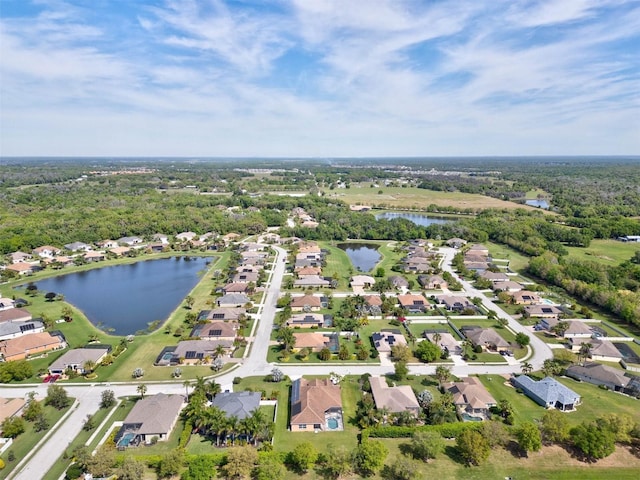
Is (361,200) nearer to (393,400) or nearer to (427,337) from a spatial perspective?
(427,337)

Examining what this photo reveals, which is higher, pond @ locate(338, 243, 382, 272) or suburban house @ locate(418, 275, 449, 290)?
suburban house @ locate(418, 275, 449, 290)

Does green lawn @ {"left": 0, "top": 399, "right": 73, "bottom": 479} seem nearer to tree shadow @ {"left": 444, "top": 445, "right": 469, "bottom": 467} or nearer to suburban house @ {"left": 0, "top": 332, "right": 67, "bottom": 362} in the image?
suburban house @ {"left": 0, "top": 332, "right": 67, "bottom": 362}

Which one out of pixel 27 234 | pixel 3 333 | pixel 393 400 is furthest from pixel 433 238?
pixel 27 234

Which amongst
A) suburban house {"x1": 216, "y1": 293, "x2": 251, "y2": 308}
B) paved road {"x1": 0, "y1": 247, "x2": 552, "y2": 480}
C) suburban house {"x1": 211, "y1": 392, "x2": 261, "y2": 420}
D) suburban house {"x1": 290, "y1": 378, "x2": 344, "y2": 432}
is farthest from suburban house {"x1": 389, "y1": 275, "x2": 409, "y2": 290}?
suburban house {"x1": 211, "y1": 392, "x2": 261, "y2": 420}

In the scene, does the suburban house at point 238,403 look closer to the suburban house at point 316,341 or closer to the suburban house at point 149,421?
the suburban house at point 149,421

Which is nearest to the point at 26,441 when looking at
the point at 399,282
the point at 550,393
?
the point at 550,393

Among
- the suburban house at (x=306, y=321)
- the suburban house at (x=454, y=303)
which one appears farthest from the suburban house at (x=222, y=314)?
the suburban house at (x=454, y=303)
